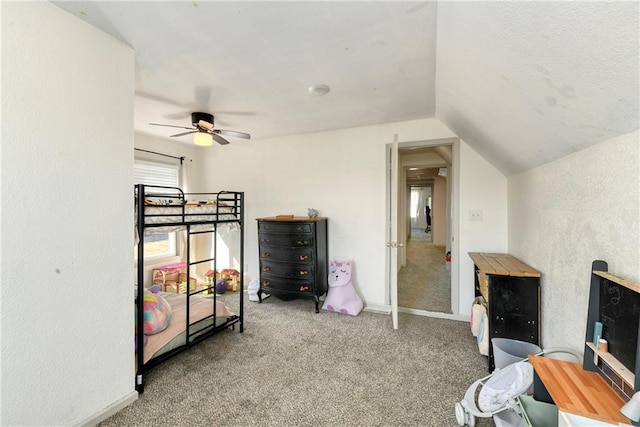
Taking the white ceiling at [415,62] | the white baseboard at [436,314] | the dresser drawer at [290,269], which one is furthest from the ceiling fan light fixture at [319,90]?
the white baseboard at [436,314]

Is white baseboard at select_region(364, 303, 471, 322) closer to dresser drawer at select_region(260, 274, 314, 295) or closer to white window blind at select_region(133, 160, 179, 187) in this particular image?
dresser drawer at select_region(260, 274, 314, 295)

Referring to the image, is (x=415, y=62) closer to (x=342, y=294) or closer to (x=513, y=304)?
(x=513, y=304)

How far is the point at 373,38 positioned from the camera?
1667 millimetres

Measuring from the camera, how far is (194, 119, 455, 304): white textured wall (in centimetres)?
343

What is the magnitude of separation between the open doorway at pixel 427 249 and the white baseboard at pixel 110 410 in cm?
282

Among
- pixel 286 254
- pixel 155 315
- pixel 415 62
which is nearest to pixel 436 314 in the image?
pixel 286 254

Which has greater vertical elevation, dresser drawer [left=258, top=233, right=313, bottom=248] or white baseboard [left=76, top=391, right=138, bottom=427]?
dresser drawer [left=258, top=233, right=313, bottom=248]

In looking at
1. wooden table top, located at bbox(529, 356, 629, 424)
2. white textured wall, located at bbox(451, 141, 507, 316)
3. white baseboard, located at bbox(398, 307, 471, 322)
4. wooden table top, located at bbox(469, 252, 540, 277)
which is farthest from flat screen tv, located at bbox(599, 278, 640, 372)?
white baseboard, located at bbox(398, 307, 471, 322)

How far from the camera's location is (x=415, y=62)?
1940 mm

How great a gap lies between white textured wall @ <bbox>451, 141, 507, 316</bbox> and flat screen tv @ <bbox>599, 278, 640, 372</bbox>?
6.20 feet

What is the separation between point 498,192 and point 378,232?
1416mm

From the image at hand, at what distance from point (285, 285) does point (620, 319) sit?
289 centimetres

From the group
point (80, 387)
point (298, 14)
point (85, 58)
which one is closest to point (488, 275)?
point (298, 14)

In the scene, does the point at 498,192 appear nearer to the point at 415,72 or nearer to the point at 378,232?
the point at 378,232
